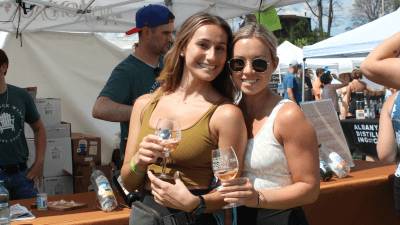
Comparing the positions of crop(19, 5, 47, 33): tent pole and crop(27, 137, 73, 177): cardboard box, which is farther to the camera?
crop(19, 5, 47, 33): tent pole

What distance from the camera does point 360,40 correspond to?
32.8ft

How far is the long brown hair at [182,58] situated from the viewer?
1.92 meters

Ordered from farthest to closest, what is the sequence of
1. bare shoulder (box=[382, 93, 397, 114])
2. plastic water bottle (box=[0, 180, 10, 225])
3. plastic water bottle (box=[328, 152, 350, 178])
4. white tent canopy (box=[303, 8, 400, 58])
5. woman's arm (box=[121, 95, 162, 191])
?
white tent canopy (box=[303, 8, 400, 58]), plastic water bottle (box=[328, 152, 350, 178]), bare shoulder (box=[382, 93, 397, 114]), plastic water bottle (box=[0, 180, 10, 225]), woman's arm (box=[121, 95, 162, 191])

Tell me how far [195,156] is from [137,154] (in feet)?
0.72

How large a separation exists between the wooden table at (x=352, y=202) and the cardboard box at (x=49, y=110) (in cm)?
322

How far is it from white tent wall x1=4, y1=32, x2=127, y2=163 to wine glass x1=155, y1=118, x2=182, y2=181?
18.2 feet

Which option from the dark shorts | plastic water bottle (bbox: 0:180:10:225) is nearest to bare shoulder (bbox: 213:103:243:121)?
plastic water bottle (bbox: 0:180:10:225)

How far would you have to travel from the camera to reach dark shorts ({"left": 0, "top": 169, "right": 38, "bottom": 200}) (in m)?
3.95

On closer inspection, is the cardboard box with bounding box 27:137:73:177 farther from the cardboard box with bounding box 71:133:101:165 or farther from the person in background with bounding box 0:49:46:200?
the person in background with bounding box 0:49:46:200

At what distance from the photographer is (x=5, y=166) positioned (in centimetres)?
403

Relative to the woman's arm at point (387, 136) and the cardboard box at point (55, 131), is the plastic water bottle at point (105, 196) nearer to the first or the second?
the woman's arm at point (387, 136)

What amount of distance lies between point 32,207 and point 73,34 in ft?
16.3

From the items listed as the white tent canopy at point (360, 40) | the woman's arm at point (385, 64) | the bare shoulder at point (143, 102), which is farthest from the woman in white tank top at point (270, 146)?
the white tent canopy at point (360, 40)

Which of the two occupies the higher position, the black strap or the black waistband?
the black strap
